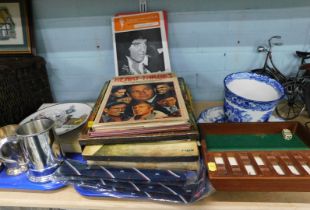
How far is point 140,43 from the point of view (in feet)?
2.68

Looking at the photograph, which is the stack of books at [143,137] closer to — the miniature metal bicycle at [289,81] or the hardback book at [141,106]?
the hardback book at [141,106]

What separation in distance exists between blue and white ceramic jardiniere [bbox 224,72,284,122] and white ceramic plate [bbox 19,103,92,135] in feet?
1.26

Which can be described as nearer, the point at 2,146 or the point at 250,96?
the point at 2,146

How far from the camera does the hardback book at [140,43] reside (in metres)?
0.79

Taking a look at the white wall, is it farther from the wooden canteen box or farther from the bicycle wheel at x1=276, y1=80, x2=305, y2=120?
the wooden canteen box

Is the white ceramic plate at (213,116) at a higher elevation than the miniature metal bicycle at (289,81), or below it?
below

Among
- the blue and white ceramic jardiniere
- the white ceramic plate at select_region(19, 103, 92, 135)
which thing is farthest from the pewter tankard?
the blue and white ceramic jardiniere

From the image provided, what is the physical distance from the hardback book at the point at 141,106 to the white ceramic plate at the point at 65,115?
12 cm

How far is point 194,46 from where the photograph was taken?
32.1 inches

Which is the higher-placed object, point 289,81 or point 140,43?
point 140,43

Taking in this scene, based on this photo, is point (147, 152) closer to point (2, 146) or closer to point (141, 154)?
point (141, 154)

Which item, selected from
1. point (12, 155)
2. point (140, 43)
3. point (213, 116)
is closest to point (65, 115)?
point (12, 155)

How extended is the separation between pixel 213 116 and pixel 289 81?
251 mm

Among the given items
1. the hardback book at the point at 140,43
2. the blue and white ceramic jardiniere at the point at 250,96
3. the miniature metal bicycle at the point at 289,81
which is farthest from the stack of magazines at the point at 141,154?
the miniature metal bicycle at the point at 289,81
